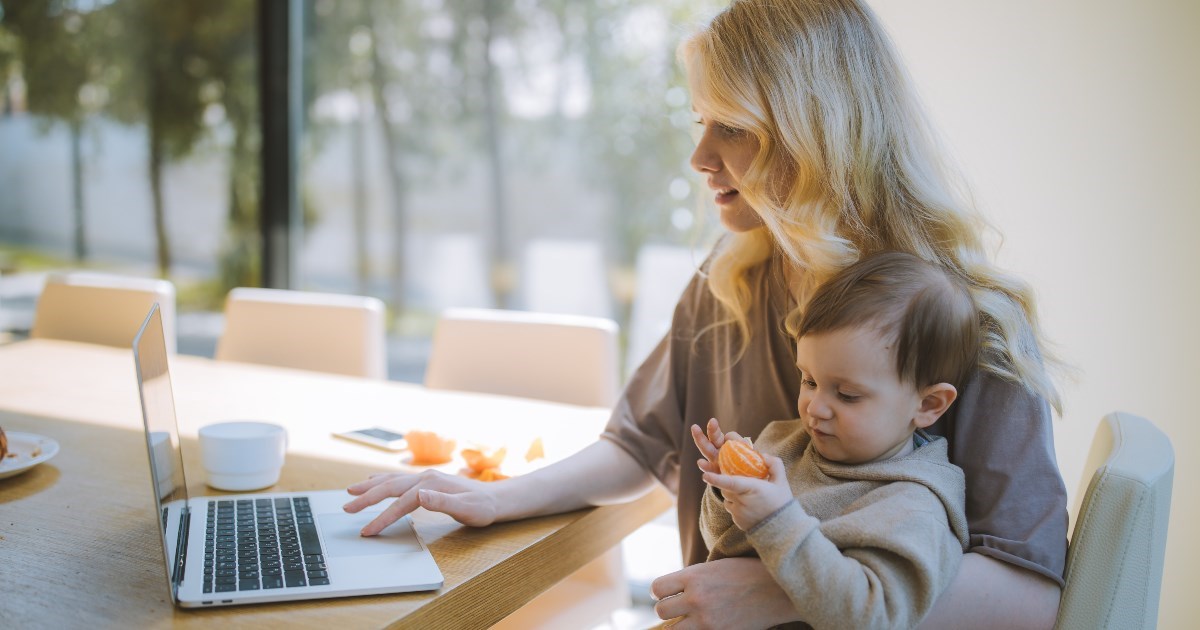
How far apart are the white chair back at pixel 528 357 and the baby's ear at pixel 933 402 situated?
113 cm

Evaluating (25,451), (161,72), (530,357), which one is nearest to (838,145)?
(530,357)

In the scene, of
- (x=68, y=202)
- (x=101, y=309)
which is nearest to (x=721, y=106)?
(x=101, y=309)

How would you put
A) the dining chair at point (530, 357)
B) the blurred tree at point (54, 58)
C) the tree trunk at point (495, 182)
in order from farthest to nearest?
the blurred tree at point (54, 58)
the tree trunk at point (495, 182)
the dining chair at point (530, 357)

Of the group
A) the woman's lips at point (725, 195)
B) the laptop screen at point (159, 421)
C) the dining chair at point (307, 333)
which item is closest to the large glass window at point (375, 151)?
the dining chair at point (307, 333)

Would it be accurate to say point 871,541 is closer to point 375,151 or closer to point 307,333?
point 307,333

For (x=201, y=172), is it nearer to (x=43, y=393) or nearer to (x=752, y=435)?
(x=43, y=393)

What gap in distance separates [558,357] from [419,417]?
1.46 ft

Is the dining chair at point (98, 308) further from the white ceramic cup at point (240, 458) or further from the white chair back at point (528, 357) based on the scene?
the white ceramic cup at point (240, 458)

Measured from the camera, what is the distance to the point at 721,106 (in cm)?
135

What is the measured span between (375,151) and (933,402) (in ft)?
9.97

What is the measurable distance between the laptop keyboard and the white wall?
173 cm

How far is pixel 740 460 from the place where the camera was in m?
1.08

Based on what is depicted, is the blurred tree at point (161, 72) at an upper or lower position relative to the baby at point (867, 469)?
upper

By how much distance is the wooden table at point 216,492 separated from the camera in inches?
40.1
